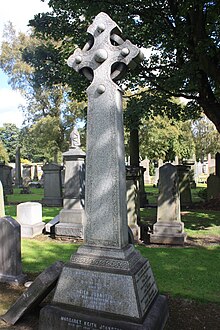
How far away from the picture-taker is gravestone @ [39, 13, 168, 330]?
9.53ft

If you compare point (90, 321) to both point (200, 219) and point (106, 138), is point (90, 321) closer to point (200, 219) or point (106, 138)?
point (106, 138)

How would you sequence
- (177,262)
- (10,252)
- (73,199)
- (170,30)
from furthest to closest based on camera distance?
(170,30) < (73,199) < (177,262) < (10,252)

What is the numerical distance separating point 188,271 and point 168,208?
2478 millimetres

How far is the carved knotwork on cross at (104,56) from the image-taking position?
3.27m

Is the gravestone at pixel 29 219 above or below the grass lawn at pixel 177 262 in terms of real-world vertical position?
above

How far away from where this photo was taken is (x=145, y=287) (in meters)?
3.12

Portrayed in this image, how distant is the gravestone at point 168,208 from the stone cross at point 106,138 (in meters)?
4.28

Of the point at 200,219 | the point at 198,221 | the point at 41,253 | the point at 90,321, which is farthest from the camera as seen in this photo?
the point at 200,219

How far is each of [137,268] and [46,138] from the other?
24445mm

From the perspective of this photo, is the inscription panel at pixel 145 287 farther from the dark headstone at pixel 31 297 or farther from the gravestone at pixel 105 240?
the dark headstone at pixel 31 297

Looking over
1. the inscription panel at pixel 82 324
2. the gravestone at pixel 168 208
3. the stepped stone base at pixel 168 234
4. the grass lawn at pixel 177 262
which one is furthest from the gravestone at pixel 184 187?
the inscription panel at pixel 82 324

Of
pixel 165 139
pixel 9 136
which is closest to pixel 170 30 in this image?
pixel 165 139

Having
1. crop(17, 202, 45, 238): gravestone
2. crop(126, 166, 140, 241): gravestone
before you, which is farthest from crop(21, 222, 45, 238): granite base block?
crop(126, 166, 140, 241): gravestone

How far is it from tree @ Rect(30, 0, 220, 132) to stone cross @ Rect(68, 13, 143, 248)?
5571 mm
